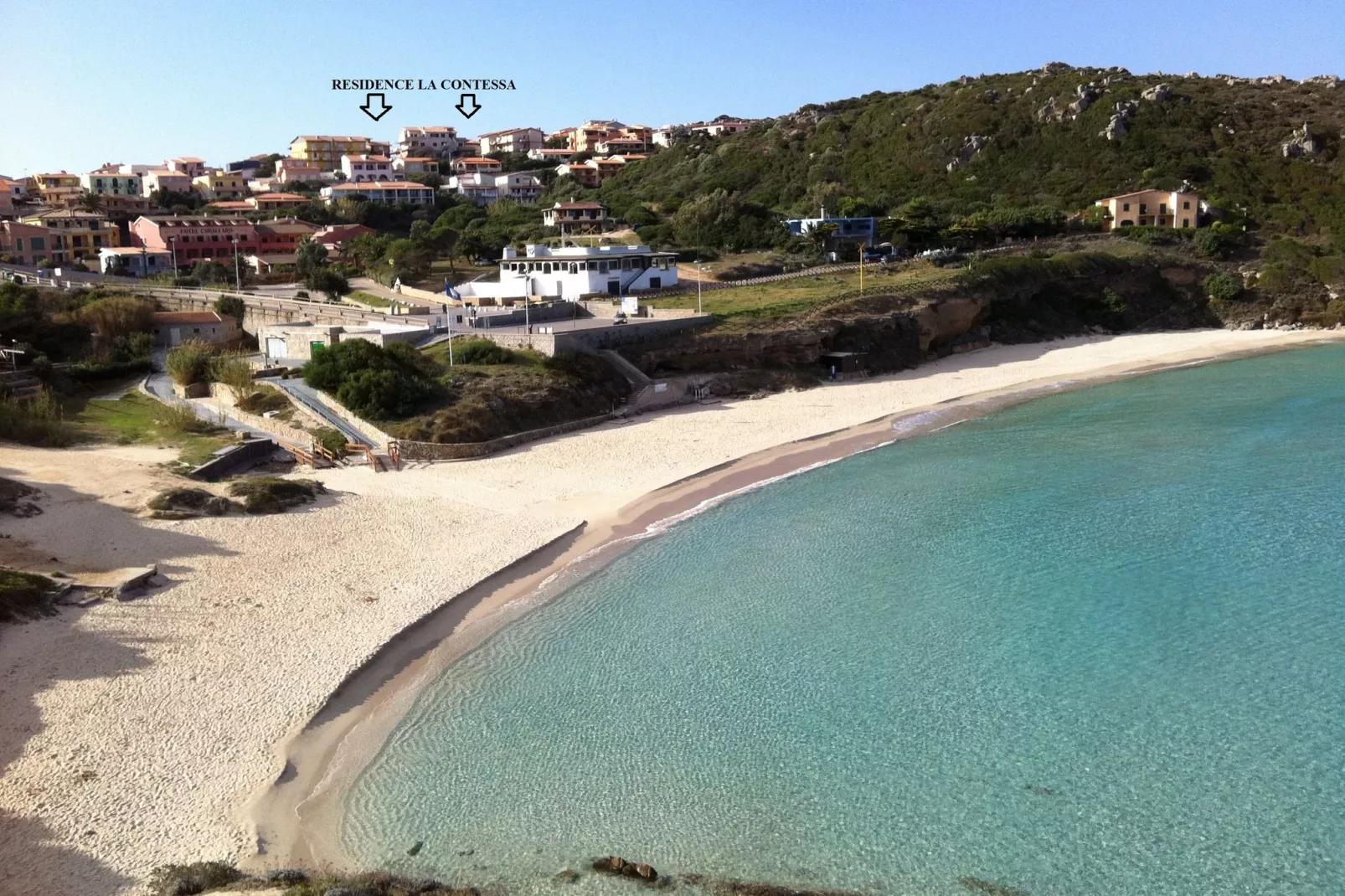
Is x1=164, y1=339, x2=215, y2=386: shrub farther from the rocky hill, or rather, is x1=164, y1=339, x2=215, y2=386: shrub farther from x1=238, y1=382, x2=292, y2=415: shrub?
the rocky hill

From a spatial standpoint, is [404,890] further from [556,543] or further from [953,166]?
[953,166]

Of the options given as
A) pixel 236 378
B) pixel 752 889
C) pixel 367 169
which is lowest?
pixel 752 889

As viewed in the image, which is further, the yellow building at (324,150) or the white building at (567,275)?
the yellow building at (324,150)

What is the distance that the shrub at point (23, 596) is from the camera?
1697 centimetres

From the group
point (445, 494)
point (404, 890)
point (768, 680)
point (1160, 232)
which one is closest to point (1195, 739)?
point (768, 680)

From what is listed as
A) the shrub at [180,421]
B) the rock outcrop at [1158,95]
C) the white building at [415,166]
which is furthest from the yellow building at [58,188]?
the rock outcrop at [1158,95]

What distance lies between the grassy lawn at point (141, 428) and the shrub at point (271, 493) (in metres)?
3.01

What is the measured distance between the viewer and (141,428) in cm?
3158

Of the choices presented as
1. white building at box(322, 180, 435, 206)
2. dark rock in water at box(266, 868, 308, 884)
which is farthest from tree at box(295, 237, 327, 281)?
dark rock in water at box(266, 868, 308, 884)

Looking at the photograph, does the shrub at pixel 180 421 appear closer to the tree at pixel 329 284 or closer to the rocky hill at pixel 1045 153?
the tree at pixel 329 284

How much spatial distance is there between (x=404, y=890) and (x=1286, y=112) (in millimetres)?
99386

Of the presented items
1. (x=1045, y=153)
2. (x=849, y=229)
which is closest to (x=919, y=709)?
(x=849, y=229)

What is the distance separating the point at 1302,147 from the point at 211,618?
8979 cm

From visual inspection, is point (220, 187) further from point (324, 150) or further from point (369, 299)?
point (369, 299)
